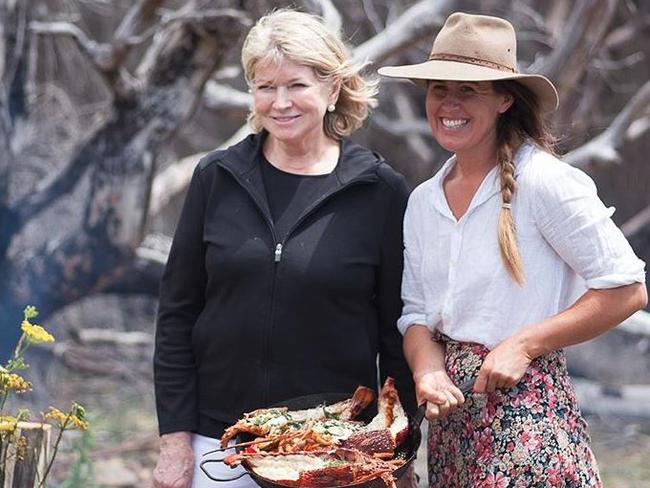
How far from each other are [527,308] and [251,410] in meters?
0.69

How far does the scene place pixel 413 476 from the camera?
2549 mm

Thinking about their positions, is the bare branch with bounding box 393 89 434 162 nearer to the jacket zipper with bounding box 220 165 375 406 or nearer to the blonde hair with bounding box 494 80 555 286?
the jacket zipper with bounding box 220 165 375 406

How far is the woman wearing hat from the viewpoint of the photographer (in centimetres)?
222

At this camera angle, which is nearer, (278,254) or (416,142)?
(278,254)

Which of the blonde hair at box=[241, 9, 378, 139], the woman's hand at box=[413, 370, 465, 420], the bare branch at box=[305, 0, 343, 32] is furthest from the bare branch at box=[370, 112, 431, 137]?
the woman's hand at box=[413, 370, 465, 420]

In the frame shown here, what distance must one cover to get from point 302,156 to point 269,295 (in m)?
0.36

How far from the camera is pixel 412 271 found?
2480 mm

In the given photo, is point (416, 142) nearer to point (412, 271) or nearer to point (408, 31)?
point (408, 31)

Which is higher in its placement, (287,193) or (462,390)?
(287,193)

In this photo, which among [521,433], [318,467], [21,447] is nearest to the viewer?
[318,467]

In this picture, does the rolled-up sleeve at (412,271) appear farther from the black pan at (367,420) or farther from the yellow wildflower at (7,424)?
the yellow wildflower at (7,424)

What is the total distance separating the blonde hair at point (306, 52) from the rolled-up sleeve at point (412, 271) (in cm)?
34

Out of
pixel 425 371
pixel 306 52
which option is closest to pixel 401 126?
pixel 306 52

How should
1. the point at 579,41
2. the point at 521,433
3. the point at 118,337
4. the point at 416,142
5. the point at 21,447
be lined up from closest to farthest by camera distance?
the point at 521,433 < the point at 21,447 < the point at 579,41 < the point at 118,337 < the point at 416,142
